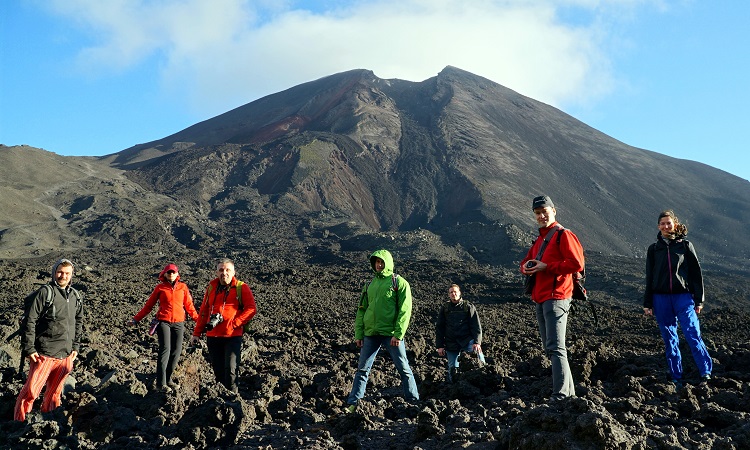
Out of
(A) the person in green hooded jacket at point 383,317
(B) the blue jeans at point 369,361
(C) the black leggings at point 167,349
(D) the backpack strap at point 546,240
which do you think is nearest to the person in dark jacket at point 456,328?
(B) the blue jeans at point 369,361

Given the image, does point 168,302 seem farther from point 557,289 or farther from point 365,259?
point 365,259

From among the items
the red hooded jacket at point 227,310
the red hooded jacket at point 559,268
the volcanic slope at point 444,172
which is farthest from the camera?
the volcanic slope at point 444,172

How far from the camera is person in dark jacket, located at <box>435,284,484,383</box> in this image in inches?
261

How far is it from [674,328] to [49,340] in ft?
17.6

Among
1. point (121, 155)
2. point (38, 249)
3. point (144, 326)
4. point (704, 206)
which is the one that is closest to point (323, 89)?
point (121, 155)

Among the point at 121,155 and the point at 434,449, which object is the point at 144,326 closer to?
the point at 434,449

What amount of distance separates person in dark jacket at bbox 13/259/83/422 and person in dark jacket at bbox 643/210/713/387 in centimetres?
497

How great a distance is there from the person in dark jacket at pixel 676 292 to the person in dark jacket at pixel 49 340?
497 centimetres

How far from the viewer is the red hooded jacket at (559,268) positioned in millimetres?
4035

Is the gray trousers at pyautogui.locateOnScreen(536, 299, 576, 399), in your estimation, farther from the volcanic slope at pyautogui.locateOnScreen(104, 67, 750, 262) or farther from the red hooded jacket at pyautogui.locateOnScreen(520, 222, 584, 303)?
the volcanic slope at pyautogui.locateOnScreen(104, 67, 750, 262)

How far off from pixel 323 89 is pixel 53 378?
72444 mm

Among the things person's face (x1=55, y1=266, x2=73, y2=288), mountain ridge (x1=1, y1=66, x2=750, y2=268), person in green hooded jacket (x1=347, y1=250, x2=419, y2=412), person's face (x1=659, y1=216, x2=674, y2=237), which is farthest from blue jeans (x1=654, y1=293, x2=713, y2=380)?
mountain ridge (x1=1, y1=66, x2=750, y2=268)

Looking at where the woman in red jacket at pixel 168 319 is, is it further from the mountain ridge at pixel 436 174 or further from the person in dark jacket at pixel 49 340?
the mountain ridge at pixel 436 174

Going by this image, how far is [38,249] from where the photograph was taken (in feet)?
90.1
